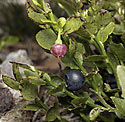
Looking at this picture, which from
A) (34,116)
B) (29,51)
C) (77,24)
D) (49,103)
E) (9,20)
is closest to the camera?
(77,24)

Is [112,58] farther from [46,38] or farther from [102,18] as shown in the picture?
[46,38]

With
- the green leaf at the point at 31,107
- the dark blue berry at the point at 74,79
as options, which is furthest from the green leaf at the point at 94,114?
the green leaf at the point at 31,107

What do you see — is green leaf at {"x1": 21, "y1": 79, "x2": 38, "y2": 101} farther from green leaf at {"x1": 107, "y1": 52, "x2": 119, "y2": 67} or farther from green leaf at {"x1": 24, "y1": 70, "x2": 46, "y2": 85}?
green leaf at {"x1": 107, "y1": 52, "x2": 119, "y2": 67}

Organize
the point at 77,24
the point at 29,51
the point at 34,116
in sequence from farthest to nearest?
the point at 29,51, the point at 34,116, the point at 77,24

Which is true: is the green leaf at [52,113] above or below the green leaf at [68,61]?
below

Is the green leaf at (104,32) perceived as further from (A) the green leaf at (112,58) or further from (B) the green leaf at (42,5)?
(B) the green leaf at (42,5)

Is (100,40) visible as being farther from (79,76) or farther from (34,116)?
(34,116)

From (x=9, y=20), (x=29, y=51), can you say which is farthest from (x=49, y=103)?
(x=9, y=20)
